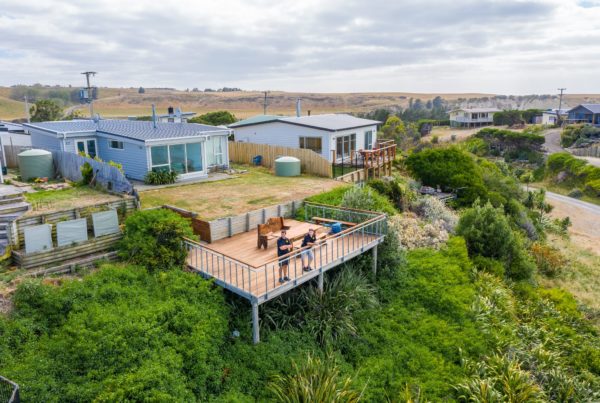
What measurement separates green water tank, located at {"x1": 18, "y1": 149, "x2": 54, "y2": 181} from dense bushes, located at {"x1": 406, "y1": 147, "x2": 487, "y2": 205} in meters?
21.3

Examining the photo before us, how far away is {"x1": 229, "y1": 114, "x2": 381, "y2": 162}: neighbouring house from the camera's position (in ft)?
92.0

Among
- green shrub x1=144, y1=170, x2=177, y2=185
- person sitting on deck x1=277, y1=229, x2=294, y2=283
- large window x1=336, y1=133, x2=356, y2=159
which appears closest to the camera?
person sitting on deck x1=277, y1=229, x2=294, y2=283

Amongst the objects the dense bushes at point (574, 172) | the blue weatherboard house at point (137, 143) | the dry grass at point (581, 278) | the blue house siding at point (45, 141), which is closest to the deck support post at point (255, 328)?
the blue weatherboard house at point (137, 143)

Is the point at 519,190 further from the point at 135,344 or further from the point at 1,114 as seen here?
the point at 1,114

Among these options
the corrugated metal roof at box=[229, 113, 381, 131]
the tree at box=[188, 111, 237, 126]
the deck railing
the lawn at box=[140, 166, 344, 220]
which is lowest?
the deck railing

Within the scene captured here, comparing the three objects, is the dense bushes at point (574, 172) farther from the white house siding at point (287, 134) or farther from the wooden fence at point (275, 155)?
the wooden fence at point (275, 155)

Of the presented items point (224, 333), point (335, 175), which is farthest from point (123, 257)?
point (335, 175)

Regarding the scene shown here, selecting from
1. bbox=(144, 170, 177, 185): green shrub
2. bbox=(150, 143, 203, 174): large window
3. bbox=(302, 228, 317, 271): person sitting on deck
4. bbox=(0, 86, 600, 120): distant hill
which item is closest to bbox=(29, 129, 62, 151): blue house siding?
bbox=(150, 143, 203, 174): large window

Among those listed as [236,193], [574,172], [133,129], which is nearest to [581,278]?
[236,193]

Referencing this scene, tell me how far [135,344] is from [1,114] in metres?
111

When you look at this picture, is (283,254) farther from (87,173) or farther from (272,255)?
(87,173)

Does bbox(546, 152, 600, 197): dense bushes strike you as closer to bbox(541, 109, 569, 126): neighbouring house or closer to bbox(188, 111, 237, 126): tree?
bbox(541, 109, 569, 126): neighbouring house

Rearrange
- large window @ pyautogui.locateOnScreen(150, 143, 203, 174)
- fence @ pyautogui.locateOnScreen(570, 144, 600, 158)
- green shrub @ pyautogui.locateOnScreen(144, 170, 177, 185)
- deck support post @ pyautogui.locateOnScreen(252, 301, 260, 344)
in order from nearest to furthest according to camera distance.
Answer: deck support post @ pyautogui.locateOnScreen(252, 301, 260, 344), green shrub @ pyautogui.locateOnScreen(144, 170, 177, 185), large window @ pyautogui.locateOnScreen(150, 143, 203, 174), fence @ pyautogui.locateOnScreen(570, 144, 600, 158)

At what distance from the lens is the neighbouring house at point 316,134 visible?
1104 inches
